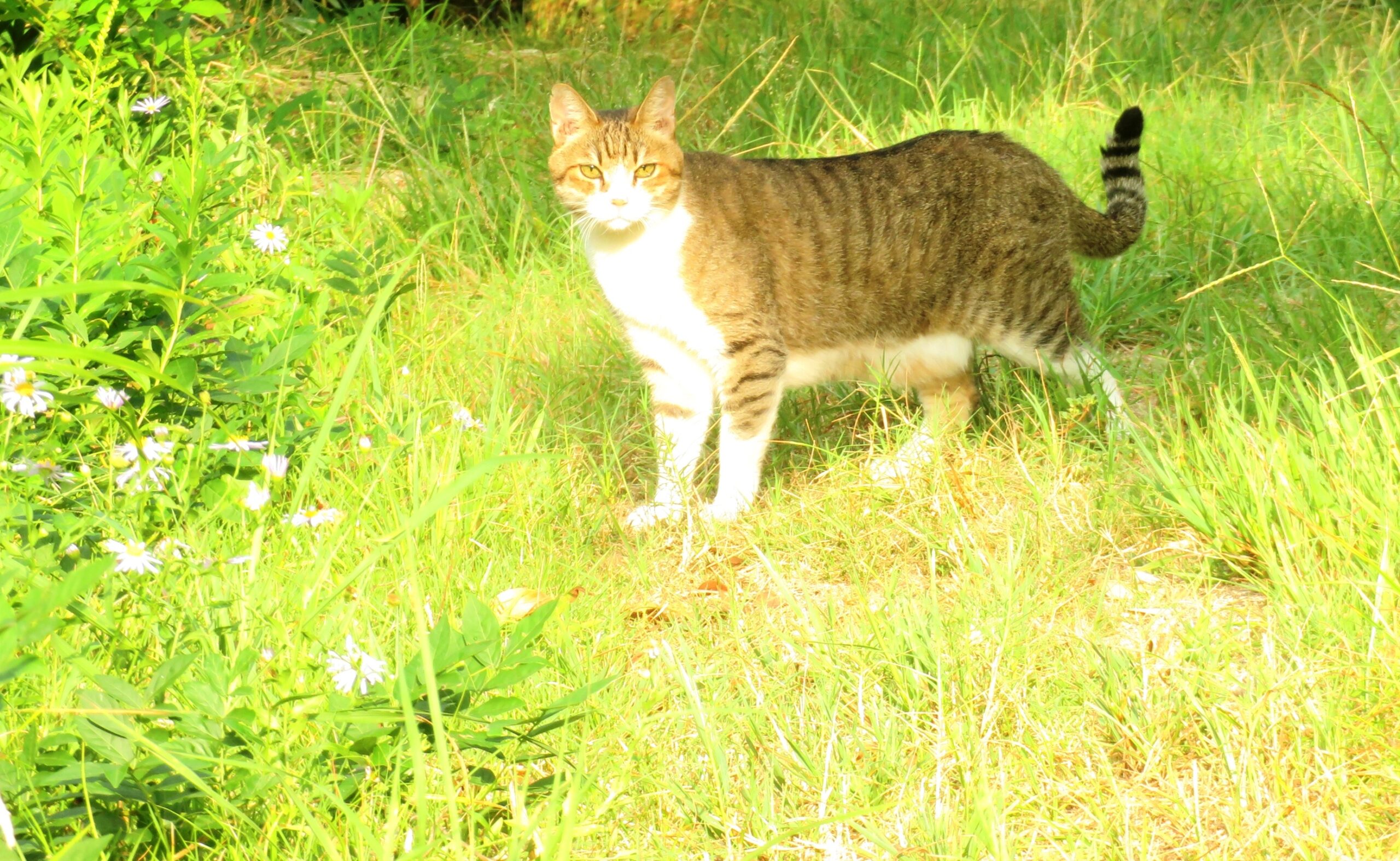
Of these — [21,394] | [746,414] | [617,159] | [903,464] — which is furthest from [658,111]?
[21,394]

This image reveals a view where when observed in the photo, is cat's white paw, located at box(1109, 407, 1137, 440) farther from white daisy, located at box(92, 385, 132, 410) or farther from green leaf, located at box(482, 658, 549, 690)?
white daisy, located at box(92, 385, 132, 410)

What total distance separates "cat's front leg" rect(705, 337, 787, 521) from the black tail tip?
4.13 ft

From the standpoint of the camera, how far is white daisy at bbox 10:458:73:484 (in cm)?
236

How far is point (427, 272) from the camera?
461 cm

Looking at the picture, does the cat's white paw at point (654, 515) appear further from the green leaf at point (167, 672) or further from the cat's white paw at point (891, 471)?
the green leaf at point (167, 672)

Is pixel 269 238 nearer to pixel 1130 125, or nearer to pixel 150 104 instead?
pixel 150 104

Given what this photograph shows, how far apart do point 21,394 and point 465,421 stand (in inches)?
49.6

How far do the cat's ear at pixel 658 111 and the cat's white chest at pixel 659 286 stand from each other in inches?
10.4

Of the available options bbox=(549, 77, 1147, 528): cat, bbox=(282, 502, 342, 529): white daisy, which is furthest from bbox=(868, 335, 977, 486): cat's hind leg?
bbox=(282, 502, 342, 529): white daisy

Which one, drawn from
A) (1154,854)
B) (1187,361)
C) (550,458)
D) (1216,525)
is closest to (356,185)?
(550,458)

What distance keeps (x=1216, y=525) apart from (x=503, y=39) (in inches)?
193

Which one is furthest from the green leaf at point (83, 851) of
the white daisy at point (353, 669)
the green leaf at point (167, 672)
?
the white daisy at point (353, 669)

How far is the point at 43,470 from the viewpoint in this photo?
2.46 metres

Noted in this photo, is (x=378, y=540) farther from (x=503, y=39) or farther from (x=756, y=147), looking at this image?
(x=503, y=39)
